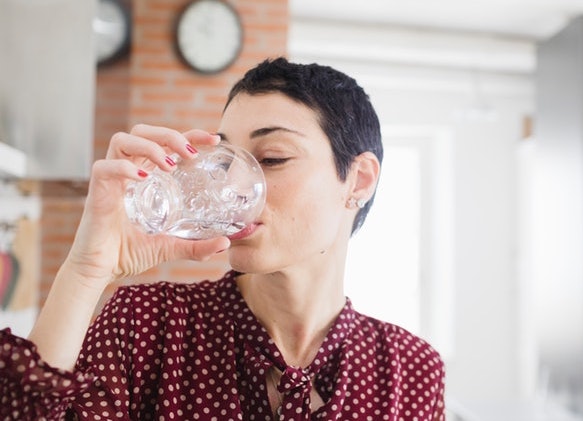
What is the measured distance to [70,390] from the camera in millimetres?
897

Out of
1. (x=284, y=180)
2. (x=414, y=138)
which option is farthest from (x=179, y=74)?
(x=414, y=138)

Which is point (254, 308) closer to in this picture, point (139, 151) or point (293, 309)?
point (293, 309)

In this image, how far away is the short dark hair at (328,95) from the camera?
3.81 ft

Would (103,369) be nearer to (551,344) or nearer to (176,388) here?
(176,388)

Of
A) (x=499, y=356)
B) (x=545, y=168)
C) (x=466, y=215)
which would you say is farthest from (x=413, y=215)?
(x=545, y=168)

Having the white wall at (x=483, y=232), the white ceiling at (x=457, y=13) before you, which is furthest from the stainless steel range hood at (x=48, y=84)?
the white wall at (x=483, y=232)

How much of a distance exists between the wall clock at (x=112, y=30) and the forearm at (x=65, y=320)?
269 cm

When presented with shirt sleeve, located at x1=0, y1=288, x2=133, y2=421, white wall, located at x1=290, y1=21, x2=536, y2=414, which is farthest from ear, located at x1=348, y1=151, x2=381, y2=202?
→ white wall, located at x1=290, y1=21, x2=536, y2=414

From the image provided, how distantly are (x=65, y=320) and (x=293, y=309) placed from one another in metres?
0.39

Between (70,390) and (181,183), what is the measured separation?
1.00 ft

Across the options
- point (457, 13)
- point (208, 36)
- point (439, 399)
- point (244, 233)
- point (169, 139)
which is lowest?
point (439, 399)

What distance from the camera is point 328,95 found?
1.19 metres

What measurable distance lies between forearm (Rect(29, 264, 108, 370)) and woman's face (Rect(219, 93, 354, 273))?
0.70 feet

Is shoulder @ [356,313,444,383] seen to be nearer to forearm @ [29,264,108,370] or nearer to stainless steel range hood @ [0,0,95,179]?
forearm @ [29,264,108,370]
